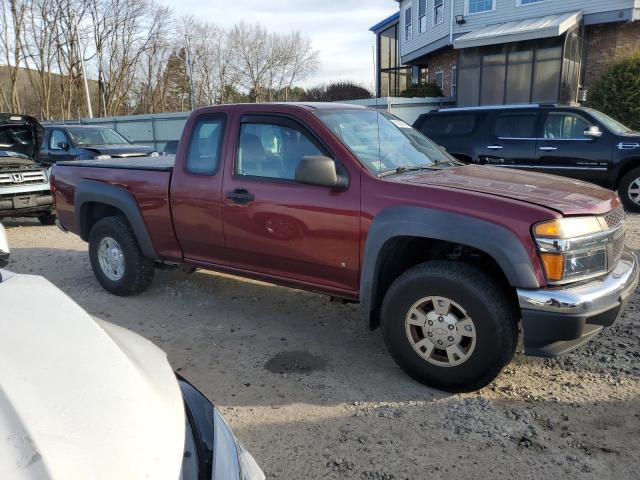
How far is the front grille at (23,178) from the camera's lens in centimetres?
862

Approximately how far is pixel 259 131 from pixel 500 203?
6.57 feet

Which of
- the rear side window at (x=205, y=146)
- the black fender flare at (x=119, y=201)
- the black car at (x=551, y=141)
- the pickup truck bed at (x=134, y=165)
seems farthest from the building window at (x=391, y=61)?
the rear side window at (x=205, y=146)

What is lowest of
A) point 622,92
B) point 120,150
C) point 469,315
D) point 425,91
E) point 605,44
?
point 469,315

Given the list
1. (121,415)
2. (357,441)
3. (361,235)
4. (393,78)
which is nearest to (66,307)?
(121,415)

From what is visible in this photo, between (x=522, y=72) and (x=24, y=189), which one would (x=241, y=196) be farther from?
(x=522, y=72)

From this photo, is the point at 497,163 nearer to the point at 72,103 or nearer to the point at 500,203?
the point at 500,203

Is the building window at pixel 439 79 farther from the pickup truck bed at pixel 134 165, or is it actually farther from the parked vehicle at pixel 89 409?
the parked vehicle at pixel 89 409

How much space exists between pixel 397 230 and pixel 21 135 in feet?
39.4

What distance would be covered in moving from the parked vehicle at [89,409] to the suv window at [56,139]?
10.8 metres

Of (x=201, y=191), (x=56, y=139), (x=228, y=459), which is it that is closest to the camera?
(x=228, y=459)

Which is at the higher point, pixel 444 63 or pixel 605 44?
pixel 444 63

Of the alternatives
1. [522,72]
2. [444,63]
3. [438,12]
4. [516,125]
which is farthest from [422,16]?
[516,125]

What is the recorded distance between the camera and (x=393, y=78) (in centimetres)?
3262

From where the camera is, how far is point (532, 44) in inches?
718
